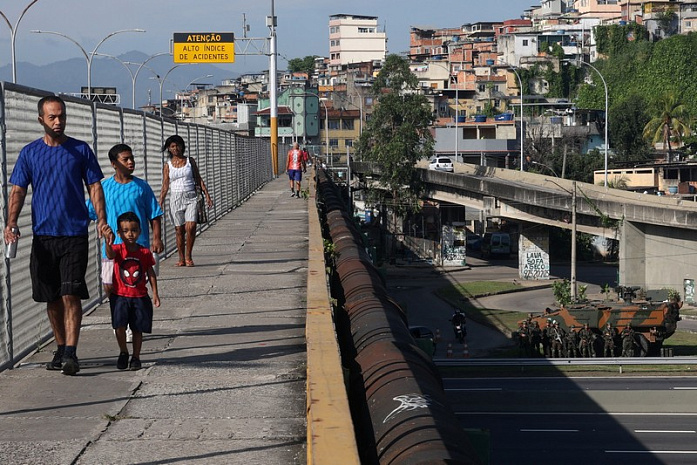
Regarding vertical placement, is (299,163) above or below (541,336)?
above

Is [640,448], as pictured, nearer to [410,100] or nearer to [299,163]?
[299,163]

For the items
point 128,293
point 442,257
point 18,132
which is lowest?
point 442,257

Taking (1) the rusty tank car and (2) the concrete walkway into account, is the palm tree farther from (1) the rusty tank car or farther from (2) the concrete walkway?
(2) the concrete walkway

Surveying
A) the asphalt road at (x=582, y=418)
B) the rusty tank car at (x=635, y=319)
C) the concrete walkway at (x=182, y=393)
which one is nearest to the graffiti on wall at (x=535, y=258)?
the rusty tank car at (x=635, y=319)

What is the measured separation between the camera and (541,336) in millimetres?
39625

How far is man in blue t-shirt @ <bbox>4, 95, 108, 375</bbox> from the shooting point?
26.4 feet

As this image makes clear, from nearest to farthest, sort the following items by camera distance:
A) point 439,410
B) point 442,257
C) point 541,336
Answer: point 439,410
point 541,336
point 442,257

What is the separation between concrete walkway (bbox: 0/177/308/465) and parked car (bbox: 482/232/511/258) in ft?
221

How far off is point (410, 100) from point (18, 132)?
68666 mm

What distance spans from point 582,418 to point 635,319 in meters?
11.7

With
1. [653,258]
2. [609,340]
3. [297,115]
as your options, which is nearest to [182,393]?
[609,340]

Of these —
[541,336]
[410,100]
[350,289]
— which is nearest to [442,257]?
[410,100]

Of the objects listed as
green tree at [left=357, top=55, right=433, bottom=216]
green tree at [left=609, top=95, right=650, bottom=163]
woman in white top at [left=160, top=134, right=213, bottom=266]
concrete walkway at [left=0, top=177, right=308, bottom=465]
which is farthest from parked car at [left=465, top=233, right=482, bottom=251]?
concrete walkway at [left=0, top=177, right=308, bottom=465]

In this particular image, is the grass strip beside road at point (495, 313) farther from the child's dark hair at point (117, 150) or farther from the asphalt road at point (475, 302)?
the child's dark hair at point (117, 150)
